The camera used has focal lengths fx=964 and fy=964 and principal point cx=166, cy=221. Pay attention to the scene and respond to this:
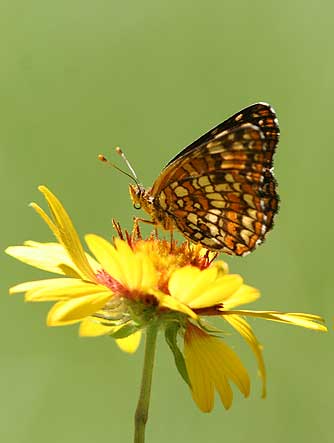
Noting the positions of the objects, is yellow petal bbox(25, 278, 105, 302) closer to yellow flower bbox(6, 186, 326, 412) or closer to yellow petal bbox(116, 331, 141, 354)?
yellow flower bbox(6, 186, 326, 412)

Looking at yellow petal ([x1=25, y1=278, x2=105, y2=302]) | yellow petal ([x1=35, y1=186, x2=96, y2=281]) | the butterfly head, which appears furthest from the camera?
the butterfly head

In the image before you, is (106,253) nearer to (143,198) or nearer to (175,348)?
(175,348)

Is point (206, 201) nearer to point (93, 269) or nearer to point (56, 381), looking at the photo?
point (93, 269)

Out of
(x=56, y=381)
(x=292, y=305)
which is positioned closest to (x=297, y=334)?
(x=292, y=305)

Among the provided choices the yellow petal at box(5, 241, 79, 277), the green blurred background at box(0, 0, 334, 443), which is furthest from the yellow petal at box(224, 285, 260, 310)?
the green blurred background at box(0, 0, 334, 443)

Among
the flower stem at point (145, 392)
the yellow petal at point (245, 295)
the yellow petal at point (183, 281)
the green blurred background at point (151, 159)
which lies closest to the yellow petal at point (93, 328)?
the flower stem at point (145, 392)

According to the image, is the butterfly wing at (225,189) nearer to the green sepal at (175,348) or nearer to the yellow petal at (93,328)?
the green sepal at (175,348)
